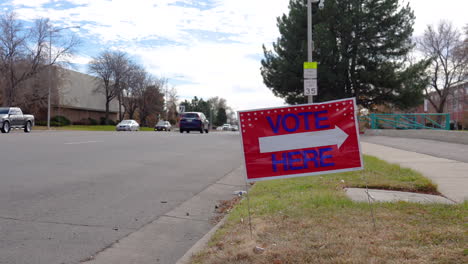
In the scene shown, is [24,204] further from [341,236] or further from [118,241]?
[341,236]

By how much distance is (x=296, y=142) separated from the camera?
4.95 meters

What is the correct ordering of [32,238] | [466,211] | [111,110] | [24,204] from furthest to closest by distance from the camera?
1. [111,110]
2. [24,204]
3. [466,211]
4. [32,238]

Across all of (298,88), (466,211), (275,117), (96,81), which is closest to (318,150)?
(275,117)

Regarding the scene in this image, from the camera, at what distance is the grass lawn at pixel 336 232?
375 cm

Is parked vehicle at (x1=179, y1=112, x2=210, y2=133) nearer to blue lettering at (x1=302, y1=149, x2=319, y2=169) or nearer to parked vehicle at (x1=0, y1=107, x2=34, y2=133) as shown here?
parked vehicle at (x1=0, y1=107, x2=34, y2=133)

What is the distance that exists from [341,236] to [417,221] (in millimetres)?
1113

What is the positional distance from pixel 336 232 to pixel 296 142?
1.13 m

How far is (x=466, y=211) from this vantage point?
5.18 m

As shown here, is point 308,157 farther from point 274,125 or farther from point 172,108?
point 172,108

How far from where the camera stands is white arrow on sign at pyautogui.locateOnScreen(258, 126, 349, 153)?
4.95 metres

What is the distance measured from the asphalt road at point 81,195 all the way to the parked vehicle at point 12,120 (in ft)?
50.1

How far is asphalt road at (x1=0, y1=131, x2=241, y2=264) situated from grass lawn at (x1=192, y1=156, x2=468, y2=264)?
4.83 ft

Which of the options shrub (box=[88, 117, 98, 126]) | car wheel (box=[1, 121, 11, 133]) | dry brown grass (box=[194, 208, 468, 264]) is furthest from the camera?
shrub (box=[88, 117, 98, 126])

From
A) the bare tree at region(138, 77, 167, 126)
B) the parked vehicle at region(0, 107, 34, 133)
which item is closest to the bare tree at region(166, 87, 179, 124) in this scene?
the bare tree at region(138, 77, 167, 126)
